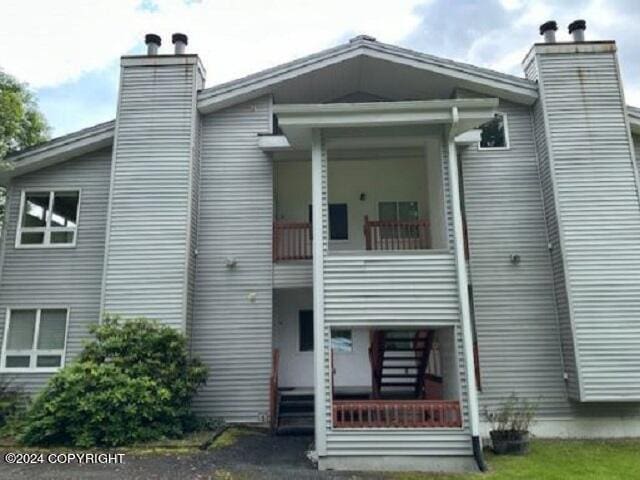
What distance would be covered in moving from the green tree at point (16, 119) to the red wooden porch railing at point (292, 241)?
22.3 feet

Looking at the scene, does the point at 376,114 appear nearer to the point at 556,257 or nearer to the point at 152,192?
the point at 556,257

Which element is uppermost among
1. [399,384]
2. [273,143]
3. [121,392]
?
[273,143]

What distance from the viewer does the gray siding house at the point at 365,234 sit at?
9.19 m

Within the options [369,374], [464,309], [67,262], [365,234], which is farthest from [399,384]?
[67,262]

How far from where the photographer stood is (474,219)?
11.3 metres

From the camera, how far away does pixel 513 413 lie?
9953 millimetres

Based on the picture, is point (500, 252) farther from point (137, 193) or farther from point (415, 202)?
point (137, 193)

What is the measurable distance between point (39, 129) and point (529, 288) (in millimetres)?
16057

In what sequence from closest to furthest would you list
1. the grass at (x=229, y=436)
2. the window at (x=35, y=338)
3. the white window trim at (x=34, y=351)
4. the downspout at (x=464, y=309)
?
1. the downspout at (x=464, y=309)
2. the grass at (x=229, y=436)
3. the white window trim at (x=34, y=351)
4. the window at (x=35, y=338)

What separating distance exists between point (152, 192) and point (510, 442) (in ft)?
30.3

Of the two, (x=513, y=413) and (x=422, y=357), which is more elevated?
(x=422, y=357)

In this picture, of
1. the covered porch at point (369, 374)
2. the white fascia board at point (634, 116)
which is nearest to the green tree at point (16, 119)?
the covered porch at point (369, 374)

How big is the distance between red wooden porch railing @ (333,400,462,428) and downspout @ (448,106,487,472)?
11.1 inches

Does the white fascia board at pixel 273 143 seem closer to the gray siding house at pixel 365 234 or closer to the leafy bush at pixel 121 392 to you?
the gray siding house at pixel 365 234
